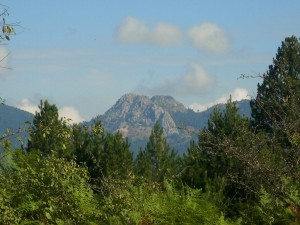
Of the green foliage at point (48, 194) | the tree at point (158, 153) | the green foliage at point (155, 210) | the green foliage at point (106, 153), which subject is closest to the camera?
the green foliage at point (155, 210)

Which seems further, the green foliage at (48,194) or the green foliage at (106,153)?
the green foliage at (106,153)

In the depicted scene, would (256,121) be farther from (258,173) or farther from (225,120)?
(258,173)

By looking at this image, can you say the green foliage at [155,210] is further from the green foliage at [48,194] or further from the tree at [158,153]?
the tree at [158,153]

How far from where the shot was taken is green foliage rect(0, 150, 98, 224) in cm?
826

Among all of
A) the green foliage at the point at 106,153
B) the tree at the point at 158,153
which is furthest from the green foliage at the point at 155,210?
the tree at the point at 158,153

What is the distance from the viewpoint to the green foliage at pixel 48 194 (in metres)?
8.26

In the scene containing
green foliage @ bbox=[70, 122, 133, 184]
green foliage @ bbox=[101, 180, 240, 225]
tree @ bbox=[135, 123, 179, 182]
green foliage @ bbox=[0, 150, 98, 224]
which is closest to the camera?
green foliage @ bbox=[101, 180, 240, 225]

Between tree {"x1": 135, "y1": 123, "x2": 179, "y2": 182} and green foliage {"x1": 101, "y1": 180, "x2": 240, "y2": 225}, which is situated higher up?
tree {"x1": 135, "y1": 123, "x2": 179, "y2": 182}

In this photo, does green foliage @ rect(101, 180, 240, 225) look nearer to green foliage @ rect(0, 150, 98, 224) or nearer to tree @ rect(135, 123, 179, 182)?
green foliage @ rect(0, 150, 98, 224)

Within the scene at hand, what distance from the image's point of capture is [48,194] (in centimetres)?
857

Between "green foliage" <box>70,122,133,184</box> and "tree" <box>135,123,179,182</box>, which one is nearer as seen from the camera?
"green foliage" <box>70,122,133,184</box>

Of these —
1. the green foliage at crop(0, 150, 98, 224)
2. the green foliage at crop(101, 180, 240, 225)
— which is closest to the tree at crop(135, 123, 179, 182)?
the green foliage at crop(0, 150, 98, 224)

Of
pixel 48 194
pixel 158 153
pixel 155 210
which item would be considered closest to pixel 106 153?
pixel 158 153

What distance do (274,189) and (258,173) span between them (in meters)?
A: 0.76
